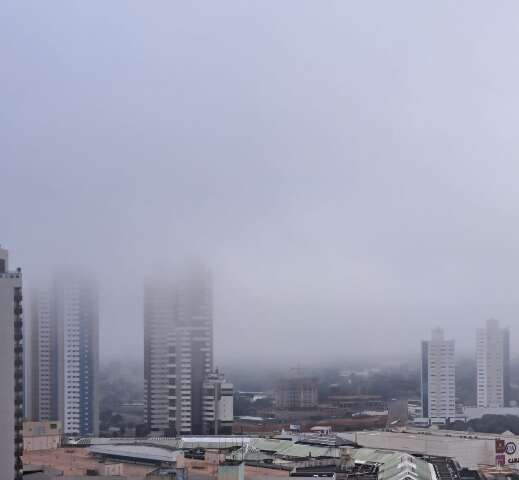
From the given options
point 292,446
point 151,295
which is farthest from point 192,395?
point 292,446

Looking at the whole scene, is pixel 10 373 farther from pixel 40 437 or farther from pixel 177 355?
pixel 177 355

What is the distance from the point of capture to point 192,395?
18.9 meters

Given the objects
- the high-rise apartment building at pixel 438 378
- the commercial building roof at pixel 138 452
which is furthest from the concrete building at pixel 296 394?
the commercial building roof at pixel 138 452

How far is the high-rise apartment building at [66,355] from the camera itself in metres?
20.1

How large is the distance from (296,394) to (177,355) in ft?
26.4

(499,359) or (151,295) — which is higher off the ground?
(151,295)

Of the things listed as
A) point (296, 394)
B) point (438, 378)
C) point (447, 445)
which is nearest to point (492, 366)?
point (438, 378)

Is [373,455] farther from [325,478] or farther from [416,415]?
[416,415]

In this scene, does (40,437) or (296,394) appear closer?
(40,437)

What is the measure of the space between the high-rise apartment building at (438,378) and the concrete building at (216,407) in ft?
26.3

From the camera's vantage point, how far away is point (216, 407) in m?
19.0

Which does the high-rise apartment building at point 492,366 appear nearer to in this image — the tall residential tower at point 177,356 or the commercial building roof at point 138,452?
the tall residential tower at point 177,356

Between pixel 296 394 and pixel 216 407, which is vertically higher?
pixel 216 407

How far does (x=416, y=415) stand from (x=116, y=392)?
8.66 meters
